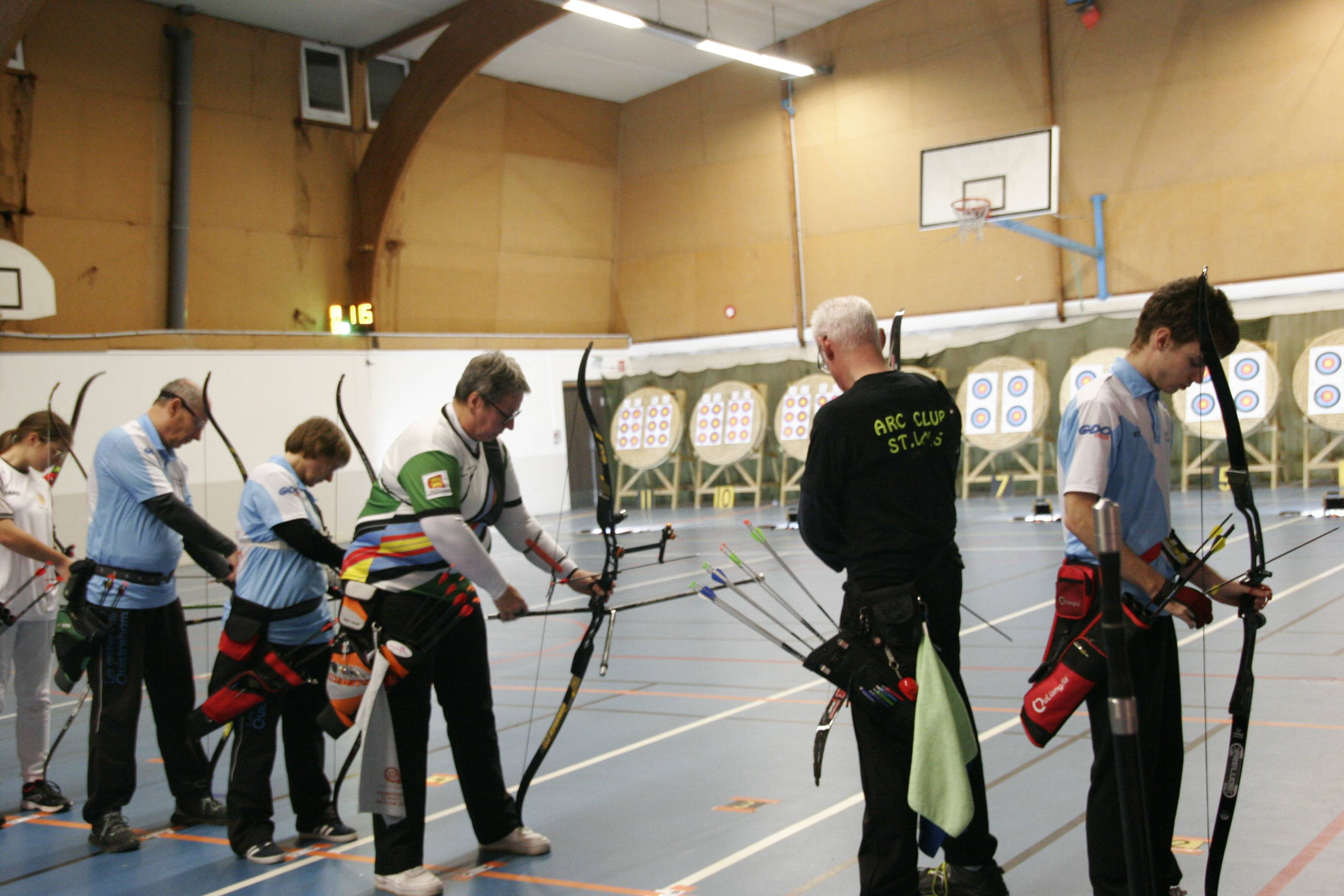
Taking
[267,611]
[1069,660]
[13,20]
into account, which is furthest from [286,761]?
[13,20]

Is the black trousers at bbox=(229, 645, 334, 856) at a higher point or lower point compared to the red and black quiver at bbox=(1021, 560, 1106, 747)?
lower

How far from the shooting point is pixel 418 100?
42.9 feet

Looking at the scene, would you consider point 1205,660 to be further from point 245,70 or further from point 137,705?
point 245,70

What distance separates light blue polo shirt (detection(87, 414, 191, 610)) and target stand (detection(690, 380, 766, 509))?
10.8 metres

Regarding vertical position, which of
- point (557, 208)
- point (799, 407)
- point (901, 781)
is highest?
point (557, 208)

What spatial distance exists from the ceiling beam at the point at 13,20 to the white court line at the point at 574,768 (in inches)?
327

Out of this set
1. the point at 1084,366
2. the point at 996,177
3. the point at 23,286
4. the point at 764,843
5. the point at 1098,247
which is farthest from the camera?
the point at 1098,247

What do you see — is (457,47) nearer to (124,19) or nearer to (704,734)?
(124,19)

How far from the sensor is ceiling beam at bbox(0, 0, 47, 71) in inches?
359

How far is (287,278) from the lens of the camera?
13.1 metres

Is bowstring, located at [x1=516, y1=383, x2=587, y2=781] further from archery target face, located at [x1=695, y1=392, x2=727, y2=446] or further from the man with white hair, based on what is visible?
archery target face, located at [x1=695, y1=392, x2=727, y2=446]

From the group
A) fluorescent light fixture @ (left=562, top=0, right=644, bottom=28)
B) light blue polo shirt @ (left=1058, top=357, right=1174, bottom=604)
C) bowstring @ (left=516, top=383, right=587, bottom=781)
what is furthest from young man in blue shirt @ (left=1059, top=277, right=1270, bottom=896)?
fluorescent light fixture @ (left=562, top=0, right=644, bottom=28)

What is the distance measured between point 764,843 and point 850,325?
136 cm

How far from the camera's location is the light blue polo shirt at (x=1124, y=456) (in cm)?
204
